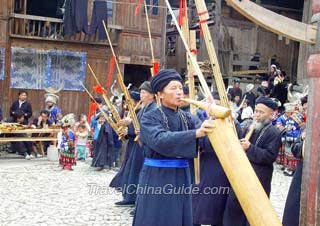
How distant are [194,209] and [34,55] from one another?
35.9 ft

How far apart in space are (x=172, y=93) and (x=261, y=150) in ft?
4.35

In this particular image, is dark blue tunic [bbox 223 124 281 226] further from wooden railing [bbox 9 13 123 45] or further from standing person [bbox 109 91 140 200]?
wooden railing [bbox 9 13 123 45]

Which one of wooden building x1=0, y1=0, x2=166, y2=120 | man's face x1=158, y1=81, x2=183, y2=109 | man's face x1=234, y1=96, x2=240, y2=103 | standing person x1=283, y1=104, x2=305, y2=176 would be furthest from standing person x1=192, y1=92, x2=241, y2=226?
wooden building x1=0, y1=0, x2=166, y2=120

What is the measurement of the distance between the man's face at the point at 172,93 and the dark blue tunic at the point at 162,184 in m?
0.09

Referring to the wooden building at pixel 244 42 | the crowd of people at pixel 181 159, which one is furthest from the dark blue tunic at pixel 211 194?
the wooden building at pixel 244 42

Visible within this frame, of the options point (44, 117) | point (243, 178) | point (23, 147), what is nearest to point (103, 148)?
point (44, 117)

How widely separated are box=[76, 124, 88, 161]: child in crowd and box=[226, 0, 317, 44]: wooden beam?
780 cm

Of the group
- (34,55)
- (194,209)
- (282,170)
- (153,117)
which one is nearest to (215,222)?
(194,209)

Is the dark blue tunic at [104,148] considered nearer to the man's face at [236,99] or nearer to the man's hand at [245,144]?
the man's face at [236,99]

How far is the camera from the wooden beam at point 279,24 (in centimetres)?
319

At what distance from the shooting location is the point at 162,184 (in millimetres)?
3510

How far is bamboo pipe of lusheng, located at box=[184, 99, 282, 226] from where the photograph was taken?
2.80 meters

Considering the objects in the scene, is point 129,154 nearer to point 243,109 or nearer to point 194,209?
point 194,209

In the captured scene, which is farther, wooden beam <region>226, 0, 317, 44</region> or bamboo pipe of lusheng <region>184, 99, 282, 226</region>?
wooden beam <region>226, 0, 317, 44</region>
